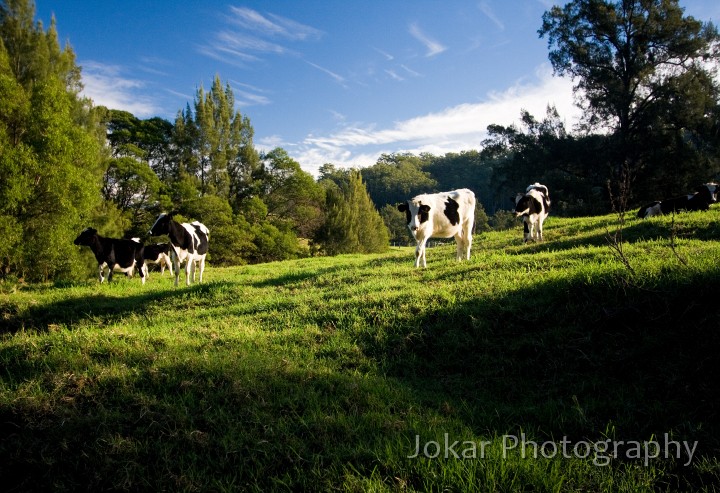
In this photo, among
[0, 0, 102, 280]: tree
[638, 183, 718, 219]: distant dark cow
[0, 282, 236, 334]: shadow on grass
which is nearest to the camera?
[0, 282, 236, 334]: shadow on grass

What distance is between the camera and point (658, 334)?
177 inches

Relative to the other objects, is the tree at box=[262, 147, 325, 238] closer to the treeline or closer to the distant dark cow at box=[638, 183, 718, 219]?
the treeline

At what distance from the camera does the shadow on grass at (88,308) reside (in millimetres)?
9586

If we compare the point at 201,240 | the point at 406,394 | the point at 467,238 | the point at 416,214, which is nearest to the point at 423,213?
the point at 416,214

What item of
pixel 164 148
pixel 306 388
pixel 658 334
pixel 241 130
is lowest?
pixel 306 388

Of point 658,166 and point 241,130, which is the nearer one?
point 658,166

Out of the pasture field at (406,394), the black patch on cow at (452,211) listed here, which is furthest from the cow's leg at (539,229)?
the pasture field at (406,394)

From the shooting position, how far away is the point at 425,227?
11.7 meters

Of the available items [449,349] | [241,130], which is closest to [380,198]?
[241,130]

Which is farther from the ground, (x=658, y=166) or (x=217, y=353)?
(x=658, y=166)

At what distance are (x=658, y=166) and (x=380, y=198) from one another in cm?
9758

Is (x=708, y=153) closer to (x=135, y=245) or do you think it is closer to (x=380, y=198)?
(x=135, y=245)

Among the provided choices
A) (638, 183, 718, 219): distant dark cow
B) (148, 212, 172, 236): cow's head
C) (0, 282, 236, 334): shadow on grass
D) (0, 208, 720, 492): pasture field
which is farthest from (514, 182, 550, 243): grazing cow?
(148, 212, 172, 236): cow's head

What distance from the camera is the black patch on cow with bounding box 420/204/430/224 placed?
38.2ft
